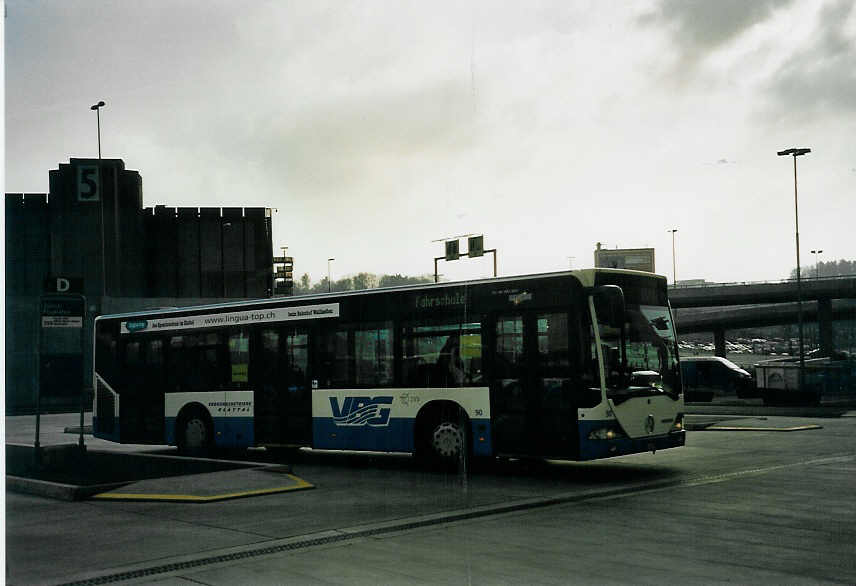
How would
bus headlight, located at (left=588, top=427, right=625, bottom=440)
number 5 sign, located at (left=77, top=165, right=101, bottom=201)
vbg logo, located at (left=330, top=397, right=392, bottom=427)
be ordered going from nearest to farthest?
number 5 sign, located at (left=77, top=165, right=101, bottom=201), bus headlight, located at (left=588, top=427, right=625, bottom=440), vbg logo, located at (left=330, top=397, right=392, bottom=427)

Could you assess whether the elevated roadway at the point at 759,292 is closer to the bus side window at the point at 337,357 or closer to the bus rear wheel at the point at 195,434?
the bus rear wheel at the point at 195,434

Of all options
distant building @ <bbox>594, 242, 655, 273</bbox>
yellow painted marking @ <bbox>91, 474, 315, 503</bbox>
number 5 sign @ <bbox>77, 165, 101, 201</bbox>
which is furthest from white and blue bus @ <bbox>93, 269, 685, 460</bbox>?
distant building @ <bbox>594, 242, 655, 273</bbox>

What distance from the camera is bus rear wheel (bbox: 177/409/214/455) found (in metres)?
17.7

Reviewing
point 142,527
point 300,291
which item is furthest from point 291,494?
point 300,291

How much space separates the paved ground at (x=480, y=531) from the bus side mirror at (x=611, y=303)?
2.28m

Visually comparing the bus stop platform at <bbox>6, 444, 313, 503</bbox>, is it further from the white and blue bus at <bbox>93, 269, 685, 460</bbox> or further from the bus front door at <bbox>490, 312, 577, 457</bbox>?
the bus front door at <bbox>490, 312, 577, 457</bbox>

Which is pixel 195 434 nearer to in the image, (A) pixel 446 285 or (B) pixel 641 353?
(A) pixel 446 285

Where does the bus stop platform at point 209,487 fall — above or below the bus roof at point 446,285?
below

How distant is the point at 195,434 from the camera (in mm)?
18031

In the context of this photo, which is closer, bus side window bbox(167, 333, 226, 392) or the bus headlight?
the bus headlight

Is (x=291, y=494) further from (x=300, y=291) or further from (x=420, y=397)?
(x=300, y=291)

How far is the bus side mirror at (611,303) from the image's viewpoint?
12.5 metres

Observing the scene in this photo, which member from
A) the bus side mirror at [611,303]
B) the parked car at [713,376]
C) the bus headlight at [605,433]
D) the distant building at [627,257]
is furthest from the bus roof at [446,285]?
the distant building at [627,257]

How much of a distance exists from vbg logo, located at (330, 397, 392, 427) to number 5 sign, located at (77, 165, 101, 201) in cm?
609
